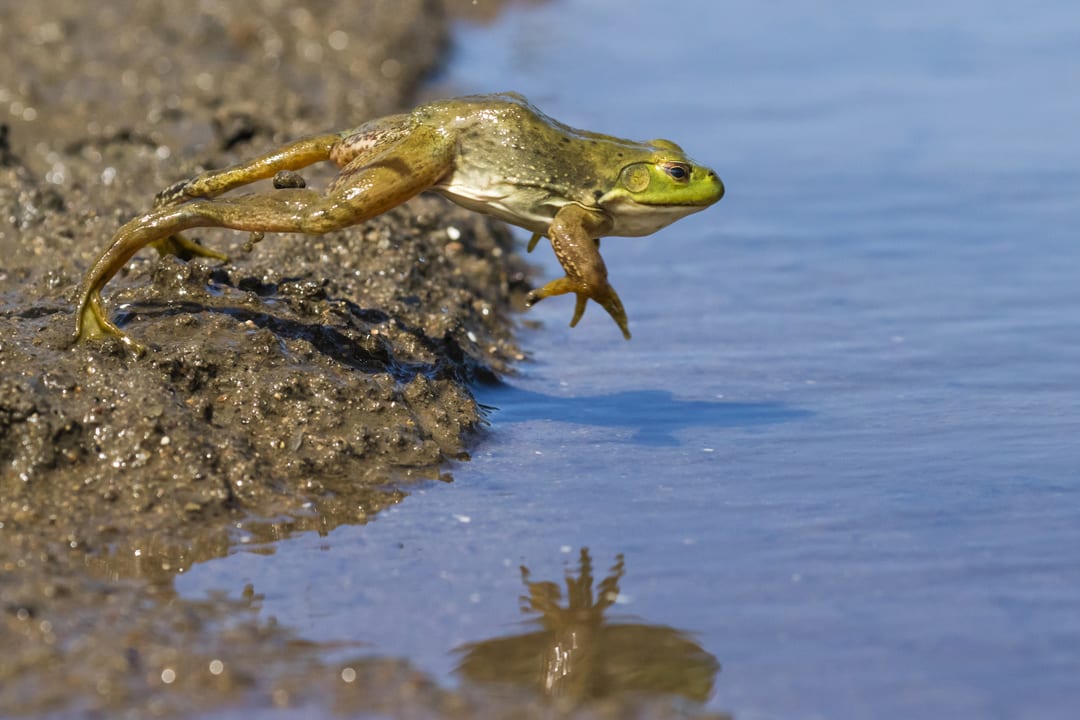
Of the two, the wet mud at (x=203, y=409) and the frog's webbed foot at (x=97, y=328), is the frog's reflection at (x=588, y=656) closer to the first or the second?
the wet mud at (x=203, y=409)

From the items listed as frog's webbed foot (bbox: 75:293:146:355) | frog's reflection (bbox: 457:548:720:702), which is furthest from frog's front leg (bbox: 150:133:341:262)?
frog's reflection (bbox: 457:548:720:702)

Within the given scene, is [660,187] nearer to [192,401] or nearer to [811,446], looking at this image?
[811,446]

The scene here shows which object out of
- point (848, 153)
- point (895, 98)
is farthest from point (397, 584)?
point (895, 98)

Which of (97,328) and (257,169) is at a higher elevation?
(257,169)

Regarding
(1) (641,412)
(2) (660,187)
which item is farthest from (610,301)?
(1) (641,412)

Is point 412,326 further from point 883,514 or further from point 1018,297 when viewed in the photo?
point 1018,297

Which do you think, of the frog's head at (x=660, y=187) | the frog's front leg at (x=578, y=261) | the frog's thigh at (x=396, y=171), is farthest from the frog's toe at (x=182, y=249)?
the frog's head at (x=660, y=187)

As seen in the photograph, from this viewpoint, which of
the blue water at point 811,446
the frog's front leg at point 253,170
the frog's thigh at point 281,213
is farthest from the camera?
the frog's front leg at point 253,170
